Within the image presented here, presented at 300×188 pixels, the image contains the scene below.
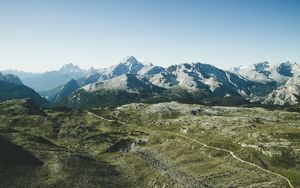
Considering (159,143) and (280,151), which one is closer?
(280,151)

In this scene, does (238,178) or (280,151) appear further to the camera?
(280,151)

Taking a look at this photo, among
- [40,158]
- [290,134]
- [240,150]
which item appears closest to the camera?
[40,158]

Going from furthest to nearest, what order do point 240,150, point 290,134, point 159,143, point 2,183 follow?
1. point 159,143
2. point 290,134
3. point 240,150
4. point 2,183

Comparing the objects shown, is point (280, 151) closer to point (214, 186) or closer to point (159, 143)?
point (214, 186)

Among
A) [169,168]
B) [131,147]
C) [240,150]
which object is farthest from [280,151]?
[131,147]

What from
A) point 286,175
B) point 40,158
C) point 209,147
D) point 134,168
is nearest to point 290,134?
point 209,147

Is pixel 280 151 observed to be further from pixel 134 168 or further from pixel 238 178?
pixel 134 168

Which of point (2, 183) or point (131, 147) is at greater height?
point (2, 183)

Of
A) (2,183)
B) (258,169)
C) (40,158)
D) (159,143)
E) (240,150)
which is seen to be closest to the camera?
(2,183)

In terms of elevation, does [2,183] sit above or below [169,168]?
above
